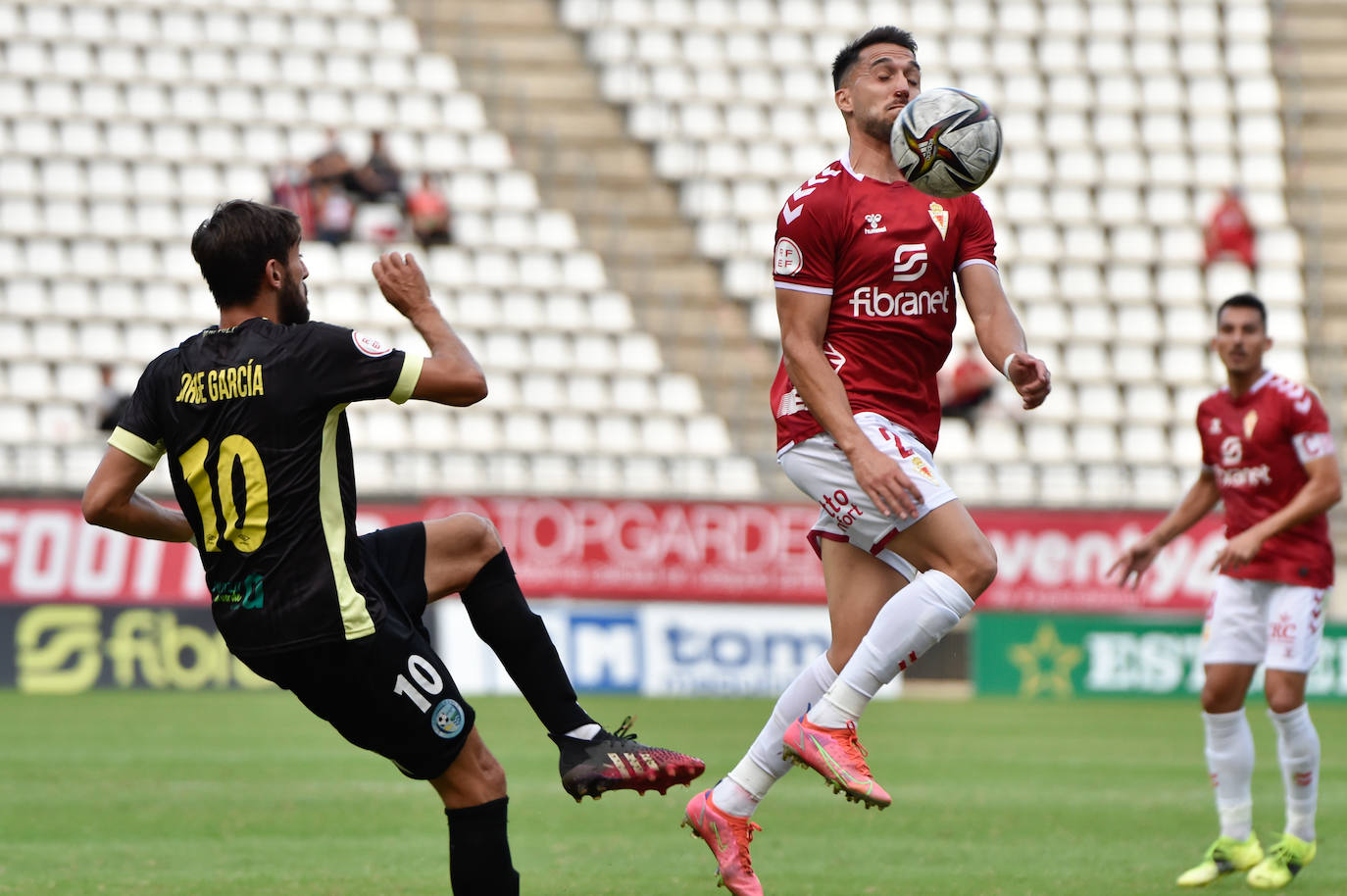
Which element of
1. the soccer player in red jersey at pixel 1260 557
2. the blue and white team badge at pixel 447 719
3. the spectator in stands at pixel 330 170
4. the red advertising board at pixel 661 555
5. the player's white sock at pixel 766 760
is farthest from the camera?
the spectator in stands at pixel 330 170

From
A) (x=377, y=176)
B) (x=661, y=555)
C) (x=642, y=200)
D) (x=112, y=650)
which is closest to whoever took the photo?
(x=112, y=650)

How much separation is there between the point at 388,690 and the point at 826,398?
1658 millimetres

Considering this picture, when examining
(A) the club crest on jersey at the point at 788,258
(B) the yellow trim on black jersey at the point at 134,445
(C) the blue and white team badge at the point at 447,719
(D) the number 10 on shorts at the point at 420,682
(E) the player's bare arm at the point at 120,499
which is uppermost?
(A) the club crest on jersey at the point at 788,258

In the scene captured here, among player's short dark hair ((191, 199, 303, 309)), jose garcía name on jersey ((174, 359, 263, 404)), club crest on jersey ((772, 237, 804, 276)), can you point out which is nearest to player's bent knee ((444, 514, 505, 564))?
jose garcía name on jersey ((174, 359, 263, 404))

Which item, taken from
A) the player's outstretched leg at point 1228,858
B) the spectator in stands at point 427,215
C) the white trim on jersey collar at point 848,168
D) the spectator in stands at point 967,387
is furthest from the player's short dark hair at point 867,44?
the spectator in stands at point 427,215

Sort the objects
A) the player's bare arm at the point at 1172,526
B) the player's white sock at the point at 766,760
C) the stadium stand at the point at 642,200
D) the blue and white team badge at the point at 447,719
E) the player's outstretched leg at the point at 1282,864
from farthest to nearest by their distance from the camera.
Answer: the stadium stand at the point at 642,200
the player's bare arm at the point at 1172,526
the player's outstretched leg at the point at 1282,864
the player's white sock at the point at 766,760
the blue and white team badge at the point at 447,719

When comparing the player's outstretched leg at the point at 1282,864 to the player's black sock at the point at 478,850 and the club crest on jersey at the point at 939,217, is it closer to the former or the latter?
the club crest on jersey at the point at 939,217

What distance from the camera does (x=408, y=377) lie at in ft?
16.5

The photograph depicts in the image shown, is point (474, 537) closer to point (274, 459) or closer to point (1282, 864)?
point (274, 459)

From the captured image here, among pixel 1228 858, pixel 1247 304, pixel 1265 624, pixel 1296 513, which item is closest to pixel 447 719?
pixel 1228 858

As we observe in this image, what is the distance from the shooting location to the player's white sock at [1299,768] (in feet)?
25.8

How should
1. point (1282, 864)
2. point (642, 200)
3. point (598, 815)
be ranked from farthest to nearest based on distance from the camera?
point (642, 200) → point (598, 815) → point (1282, 864)

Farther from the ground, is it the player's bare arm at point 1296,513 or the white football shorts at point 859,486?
the white football shorts at point 859,486

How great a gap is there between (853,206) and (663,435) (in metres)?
15.1
